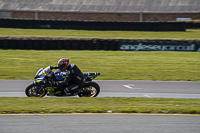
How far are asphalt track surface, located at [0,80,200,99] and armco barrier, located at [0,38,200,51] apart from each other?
9.77 metres

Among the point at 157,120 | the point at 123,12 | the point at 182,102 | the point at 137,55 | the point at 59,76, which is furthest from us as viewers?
the point at 123,12

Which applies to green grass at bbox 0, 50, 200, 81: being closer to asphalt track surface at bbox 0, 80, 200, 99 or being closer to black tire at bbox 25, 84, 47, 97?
asphalt track surface at bbox 0, 80, 200, 99

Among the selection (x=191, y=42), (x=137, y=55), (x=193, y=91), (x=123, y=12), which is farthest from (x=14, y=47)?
(x=123, y=12)

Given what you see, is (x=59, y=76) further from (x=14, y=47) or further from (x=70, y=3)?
(x=70, y=3)

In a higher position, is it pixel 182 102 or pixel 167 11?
pixel 167 11

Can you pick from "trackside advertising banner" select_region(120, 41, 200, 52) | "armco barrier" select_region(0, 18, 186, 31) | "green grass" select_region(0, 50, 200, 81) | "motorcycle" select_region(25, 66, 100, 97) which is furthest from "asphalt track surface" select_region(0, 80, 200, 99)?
"armco barrier" select_region(0, 18, 186, 31)

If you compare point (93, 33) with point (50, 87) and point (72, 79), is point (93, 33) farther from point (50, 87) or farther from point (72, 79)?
point (50, 87)

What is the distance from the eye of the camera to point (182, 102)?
9.45m

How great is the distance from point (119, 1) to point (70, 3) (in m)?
6.83

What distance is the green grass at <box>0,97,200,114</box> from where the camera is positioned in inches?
316

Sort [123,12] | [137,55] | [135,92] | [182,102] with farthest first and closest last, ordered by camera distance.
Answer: [123,12], [137,55], [135,92], [182,102]

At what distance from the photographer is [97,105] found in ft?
28.6

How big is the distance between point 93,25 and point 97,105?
2490 cm

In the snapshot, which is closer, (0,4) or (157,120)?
(157,120)
